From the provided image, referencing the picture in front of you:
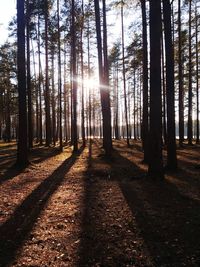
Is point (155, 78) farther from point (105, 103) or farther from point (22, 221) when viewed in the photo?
point (105, 103)

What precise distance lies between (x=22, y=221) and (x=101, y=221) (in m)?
1.63

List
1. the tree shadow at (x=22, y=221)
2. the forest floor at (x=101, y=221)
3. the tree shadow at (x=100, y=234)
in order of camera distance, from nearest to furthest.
→ 1. the tree shadow at (x=100, y=234)
2. the forest floor at (x=101, y=221)
3. the tree shadow at (x=22, y=221)

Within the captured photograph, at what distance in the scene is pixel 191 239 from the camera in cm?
470

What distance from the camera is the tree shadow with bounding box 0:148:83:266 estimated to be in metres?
4.51

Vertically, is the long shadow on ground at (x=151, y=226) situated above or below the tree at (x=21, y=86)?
below

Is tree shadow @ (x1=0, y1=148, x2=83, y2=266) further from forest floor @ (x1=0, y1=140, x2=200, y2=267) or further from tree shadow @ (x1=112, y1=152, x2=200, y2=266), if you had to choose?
tree shadow @ (x1=112, y1=152, x2=200, y2=266)

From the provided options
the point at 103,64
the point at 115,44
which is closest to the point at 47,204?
the point at 103,64

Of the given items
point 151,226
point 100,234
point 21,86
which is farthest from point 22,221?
point 21,86

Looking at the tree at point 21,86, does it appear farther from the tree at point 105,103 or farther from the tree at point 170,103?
the tree at point 170,103

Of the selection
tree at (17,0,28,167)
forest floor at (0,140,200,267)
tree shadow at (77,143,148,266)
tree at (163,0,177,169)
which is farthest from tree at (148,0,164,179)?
tree at (17,0,28,167)

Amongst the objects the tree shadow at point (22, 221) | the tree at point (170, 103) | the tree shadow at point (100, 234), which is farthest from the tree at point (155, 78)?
the tree shadow at point (22, 221)

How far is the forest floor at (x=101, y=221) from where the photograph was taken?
13.8ft

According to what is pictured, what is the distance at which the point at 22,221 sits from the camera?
589cm

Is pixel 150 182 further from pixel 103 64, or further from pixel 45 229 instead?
pixel 103 64
